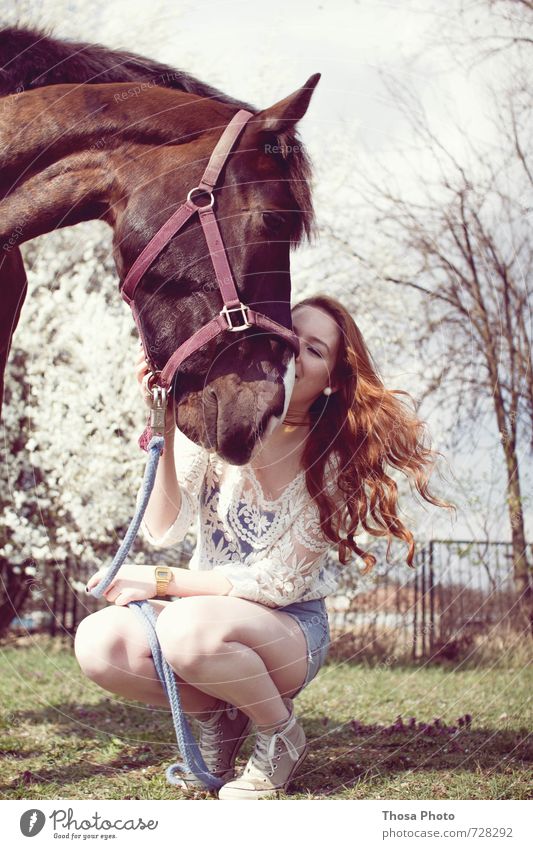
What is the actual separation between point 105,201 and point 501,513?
1689 millimetres

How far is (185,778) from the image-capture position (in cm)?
207

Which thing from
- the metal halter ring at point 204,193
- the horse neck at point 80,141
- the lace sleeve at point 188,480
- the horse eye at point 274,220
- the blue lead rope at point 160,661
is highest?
the horse neck at point 80,141

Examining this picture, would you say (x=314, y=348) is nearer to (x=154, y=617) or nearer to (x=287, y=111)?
(x=287, y=111)

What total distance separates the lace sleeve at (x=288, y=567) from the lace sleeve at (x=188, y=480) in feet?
0.48

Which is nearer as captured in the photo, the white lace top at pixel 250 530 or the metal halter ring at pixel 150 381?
the metal halter ring at pixel 150 381

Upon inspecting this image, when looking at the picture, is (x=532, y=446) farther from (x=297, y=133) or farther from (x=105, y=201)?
(x=105, y=201)

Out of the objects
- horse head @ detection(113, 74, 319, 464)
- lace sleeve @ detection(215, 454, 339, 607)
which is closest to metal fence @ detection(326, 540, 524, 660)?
lace sleeve @ detection(215, 454, 339, 607)

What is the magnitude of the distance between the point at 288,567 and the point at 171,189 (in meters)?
0.94

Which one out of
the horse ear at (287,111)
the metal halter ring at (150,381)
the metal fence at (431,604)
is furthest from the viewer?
the metal fence at (431,604)

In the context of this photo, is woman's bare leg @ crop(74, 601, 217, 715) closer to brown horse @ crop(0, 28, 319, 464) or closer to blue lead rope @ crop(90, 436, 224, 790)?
blue lead rope @ crop(90, 436, 224, 790)

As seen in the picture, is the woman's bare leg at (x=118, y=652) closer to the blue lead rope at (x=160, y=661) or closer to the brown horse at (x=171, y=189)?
the blue lead rope at (x=160, y=661)

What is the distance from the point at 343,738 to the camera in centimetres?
263

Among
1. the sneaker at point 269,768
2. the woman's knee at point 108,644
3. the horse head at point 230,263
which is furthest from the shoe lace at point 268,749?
the horse head at point 230,263

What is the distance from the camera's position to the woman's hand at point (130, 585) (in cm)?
204
